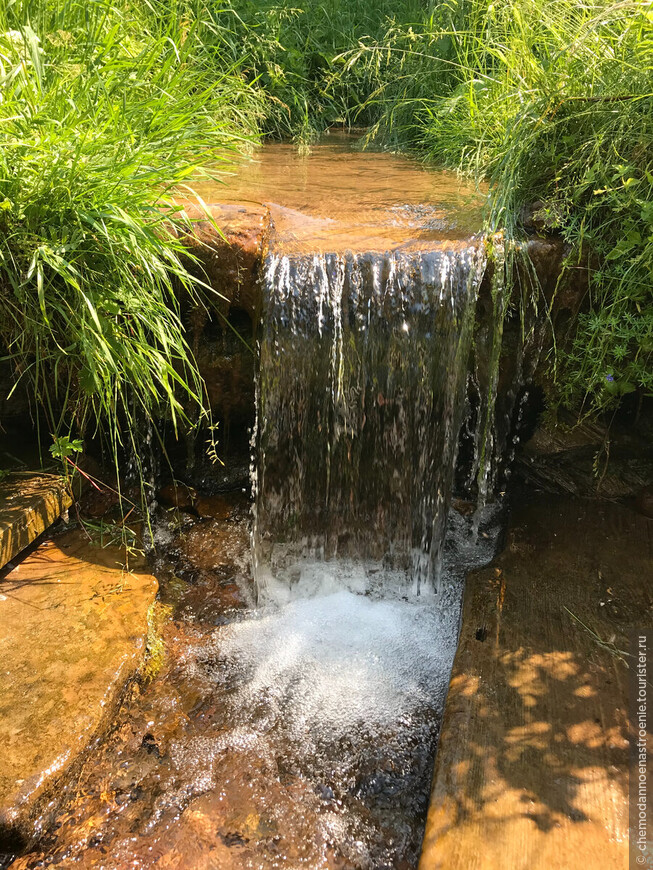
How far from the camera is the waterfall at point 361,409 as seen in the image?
111 inches

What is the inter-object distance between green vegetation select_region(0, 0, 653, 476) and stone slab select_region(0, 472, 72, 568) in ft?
0.80

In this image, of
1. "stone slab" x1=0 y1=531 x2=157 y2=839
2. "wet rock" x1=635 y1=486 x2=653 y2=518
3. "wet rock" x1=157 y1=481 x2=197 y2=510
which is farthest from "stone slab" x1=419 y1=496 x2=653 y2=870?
"wet rock" x1=157 y1=481 x2=197 y2=510

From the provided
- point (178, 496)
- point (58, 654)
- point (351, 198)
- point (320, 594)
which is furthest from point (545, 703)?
point (351, 198)

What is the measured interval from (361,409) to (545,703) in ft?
4.56

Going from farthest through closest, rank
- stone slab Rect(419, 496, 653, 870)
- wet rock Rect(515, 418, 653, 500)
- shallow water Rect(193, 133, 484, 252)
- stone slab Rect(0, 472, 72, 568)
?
wet rock Rect(515, 418, 653, 500) → shallow water Rect(193, 133, 484, 252) → stone slab Rect(0, 472, 72, 568) → stone slab Rect(419, 496, 653, 870)

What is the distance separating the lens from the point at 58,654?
2270 mm

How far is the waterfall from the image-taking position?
9.22 ft

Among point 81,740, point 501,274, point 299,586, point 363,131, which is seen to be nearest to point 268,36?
point 363,131

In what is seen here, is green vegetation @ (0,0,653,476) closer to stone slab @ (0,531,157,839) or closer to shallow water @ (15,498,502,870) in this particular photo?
stone slab @ (0,531,157,839)

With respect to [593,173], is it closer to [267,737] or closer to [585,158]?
[585,158]

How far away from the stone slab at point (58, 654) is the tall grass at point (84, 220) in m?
0.57

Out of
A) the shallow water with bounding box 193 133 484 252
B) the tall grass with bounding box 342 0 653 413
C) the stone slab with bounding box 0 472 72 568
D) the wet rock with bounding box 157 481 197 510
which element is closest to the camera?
the stone slab with bounding box 0 472 72 568

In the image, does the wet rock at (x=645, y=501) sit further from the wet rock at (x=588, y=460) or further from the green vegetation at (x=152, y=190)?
the green vegetation at (x=152, y=190)

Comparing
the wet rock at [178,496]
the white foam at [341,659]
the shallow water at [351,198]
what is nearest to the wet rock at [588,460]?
the white foam at [341,659]
